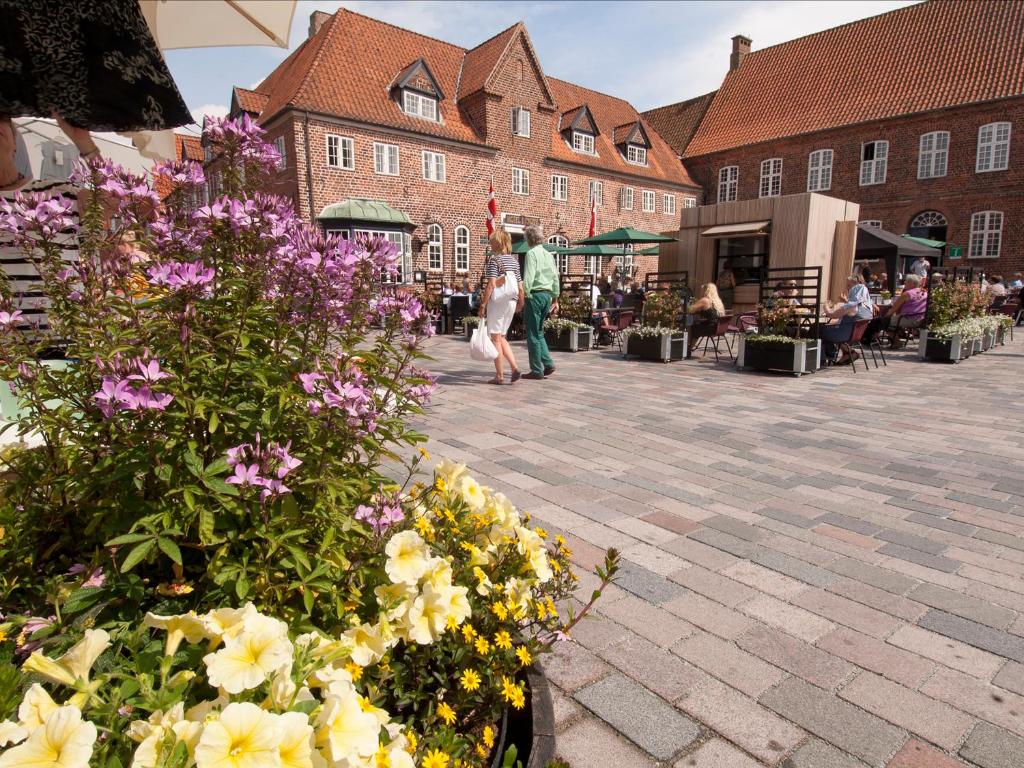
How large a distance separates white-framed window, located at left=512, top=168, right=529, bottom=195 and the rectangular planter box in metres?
18.0

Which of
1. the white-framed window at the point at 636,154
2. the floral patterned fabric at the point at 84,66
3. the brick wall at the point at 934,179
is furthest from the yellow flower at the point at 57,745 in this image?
the white-framed window at the point at 636,154

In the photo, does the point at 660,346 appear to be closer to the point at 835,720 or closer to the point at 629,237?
the point at 835,720

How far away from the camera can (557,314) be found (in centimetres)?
1255

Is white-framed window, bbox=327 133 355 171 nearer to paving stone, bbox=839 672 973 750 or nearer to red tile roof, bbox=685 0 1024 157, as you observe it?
red tile roof, bbox=685 0 1024 157

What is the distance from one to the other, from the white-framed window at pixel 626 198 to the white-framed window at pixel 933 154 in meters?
13.1

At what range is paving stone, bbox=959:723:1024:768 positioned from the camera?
1771mm

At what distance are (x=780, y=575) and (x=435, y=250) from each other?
24.1 m

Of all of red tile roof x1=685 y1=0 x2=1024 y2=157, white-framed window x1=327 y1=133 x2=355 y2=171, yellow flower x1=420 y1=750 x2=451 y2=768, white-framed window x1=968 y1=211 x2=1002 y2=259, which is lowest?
yellow flower x1=420 y1=750 x2=451 y2=768

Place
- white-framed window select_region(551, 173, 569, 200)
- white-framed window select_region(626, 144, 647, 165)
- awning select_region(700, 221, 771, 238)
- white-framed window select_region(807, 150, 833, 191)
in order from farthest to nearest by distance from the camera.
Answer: white-framed window select_region(626, 144, 647, 165) < white-framed window select_region(807, 150, 833, 191) < white-framed window select_region(551, 173, 569, 200) < awning select_region(700, 221, 771, 238)

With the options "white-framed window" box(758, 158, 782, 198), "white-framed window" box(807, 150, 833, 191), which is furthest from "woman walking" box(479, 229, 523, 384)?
"white-framed window" box(758, 158, 782, 198)

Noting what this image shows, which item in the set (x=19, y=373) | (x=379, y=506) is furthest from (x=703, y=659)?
(x=19, y=373)

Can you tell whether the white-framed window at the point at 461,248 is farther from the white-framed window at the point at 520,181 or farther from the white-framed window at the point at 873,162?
the white-framed window at the point at 873,162

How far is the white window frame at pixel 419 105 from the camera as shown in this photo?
24797mm

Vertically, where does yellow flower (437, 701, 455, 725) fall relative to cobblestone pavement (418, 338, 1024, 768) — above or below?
above
